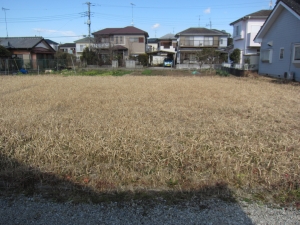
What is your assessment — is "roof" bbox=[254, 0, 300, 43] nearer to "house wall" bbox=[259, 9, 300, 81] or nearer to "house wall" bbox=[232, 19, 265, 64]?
"house wall" bbox=[259, 9, 300, 81]

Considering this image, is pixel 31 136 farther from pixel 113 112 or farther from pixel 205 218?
pixel 205 218

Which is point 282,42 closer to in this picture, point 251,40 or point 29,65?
point 251,40

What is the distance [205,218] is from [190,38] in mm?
35732

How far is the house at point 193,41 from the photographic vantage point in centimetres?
3519

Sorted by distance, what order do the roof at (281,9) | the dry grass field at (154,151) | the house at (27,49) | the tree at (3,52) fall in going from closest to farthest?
the dry grass field at (154,151) → the roof at (281,9) → the tree at (3,52) → the house at (27,49)

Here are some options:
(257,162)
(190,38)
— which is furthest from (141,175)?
(190,38)

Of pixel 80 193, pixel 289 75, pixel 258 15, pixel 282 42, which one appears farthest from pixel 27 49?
pixel 80 193

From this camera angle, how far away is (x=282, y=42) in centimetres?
1512

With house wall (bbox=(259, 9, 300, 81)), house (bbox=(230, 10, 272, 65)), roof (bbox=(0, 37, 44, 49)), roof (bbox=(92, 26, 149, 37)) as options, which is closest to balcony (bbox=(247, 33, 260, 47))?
house (bbox=(230, 10, 272, 65))

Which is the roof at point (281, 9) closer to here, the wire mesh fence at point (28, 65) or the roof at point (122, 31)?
the wire mesh fence at point (28, 65)

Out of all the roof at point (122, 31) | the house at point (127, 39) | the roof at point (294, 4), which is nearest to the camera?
the roof at point (294, 4)

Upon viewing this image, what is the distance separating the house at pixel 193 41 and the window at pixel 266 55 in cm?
1771

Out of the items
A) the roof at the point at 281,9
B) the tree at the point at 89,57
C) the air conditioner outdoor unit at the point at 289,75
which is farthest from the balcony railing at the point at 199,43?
the air conditioner outdoor unit at the point at 289,75

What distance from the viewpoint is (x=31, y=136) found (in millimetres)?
3973
